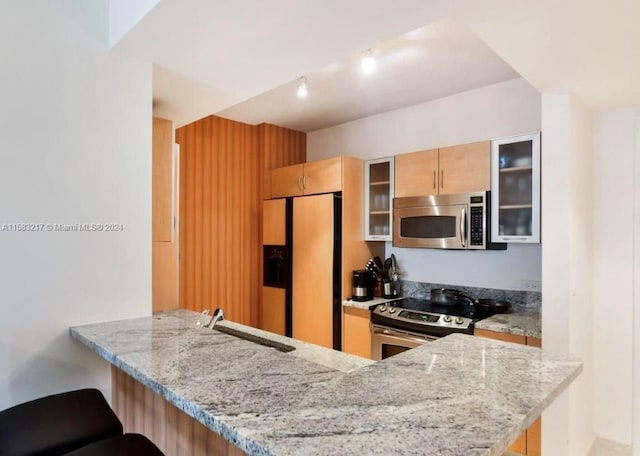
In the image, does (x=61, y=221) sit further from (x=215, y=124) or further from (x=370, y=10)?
(x=215, y=124)

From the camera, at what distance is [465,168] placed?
9.42 feet

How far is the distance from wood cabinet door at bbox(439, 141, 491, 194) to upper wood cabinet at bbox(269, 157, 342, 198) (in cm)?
88

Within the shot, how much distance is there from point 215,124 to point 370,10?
2598mm

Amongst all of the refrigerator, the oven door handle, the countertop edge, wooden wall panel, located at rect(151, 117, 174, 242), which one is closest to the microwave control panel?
the oven door handle

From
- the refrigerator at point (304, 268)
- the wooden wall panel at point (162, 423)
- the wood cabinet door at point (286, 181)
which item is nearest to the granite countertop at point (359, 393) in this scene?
the wooden wall panel at point (162, 423)

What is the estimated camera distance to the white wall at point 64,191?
4.93ft

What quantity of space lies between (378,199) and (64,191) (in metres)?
2.46

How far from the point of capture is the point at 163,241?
229cm

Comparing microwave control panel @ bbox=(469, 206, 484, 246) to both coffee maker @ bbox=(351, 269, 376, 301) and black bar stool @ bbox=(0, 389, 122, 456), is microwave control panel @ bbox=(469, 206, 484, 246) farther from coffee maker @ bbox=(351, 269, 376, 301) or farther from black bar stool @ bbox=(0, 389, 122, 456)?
black bar stool @ bbox=(0, 389, 122, 456)

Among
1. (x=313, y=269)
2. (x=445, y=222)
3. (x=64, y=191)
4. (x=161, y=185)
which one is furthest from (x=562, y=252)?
(x=64, y=191)

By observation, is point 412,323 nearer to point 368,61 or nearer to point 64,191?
point 368,61

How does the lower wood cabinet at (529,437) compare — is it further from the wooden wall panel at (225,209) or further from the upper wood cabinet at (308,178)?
the wooden wall panel at (225,209)

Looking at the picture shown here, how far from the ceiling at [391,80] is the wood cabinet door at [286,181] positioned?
0.52 metres
